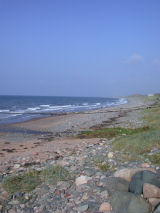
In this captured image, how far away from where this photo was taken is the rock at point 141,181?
4.86m

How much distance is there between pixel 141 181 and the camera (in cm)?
496

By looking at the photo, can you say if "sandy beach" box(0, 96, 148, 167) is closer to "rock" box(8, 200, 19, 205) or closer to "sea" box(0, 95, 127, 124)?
"sea" box(0, 95, 127, 124)

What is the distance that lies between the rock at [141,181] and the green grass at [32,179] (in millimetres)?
2053

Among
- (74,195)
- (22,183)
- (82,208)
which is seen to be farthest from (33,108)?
(82,208)

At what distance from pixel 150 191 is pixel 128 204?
569 mm

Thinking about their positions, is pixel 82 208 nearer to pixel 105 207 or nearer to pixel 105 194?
pixel 105 207

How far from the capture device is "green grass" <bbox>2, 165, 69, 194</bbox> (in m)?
5.82

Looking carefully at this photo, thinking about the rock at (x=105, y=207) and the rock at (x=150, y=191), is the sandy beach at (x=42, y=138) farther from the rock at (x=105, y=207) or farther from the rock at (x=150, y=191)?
the rock at (x=150, y=191)

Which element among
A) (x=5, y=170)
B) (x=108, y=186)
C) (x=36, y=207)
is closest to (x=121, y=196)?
(x=108, y=186)

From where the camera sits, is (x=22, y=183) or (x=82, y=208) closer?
(x=82, y=208)

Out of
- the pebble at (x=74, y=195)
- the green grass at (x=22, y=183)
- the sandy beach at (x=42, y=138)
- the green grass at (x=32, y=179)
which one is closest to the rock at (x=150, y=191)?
the pebble at (x=74, y=195)

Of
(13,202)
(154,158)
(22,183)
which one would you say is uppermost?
(154,158)

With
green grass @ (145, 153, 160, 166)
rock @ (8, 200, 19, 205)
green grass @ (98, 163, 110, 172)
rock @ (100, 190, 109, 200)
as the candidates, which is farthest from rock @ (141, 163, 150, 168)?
rock @ (8, 200, 19, 205)

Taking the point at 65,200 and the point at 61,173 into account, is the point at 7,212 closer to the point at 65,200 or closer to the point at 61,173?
the point at 65,200
